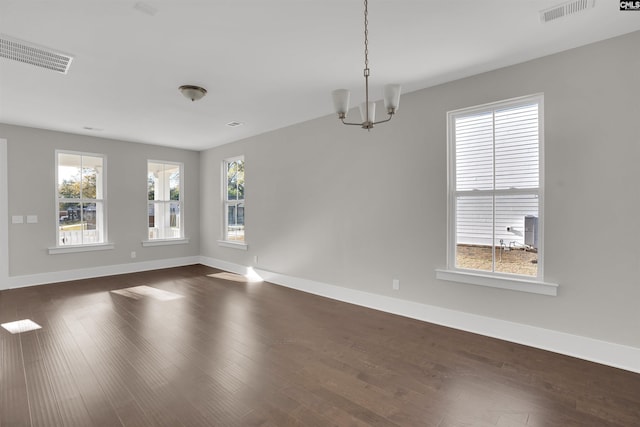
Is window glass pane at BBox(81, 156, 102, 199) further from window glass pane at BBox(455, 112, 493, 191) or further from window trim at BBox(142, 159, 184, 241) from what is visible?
window glass pane at BBox(455, 112, 493, 191)

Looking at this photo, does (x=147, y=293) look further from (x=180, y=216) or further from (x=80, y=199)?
(x=180, y=216)

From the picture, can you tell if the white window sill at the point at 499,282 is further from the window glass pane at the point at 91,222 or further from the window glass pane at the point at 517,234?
the window glass pane at the point at 91,222

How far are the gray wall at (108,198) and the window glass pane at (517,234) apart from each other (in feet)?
20.7

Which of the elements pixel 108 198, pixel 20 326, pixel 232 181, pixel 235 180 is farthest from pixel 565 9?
pixel 108 198

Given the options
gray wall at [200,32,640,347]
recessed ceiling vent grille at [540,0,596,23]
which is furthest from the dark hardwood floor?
recessed ceiling vent grille at [540,0,596,23]

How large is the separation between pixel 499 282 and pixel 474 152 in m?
1.37

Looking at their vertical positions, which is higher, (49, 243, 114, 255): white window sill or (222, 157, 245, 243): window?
(222, 157, 245, 243): window

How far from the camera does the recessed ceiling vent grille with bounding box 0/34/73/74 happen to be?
2508 mm

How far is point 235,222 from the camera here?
641 cm

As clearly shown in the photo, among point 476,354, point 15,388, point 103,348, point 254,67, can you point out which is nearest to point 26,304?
point 103,348

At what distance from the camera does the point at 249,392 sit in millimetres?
2156

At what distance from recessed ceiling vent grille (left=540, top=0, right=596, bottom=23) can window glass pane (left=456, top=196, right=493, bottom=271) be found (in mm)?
1590

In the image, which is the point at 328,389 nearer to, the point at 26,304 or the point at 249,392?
the point at 249,392

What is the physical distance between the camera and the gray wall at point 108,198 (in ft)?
16.3
